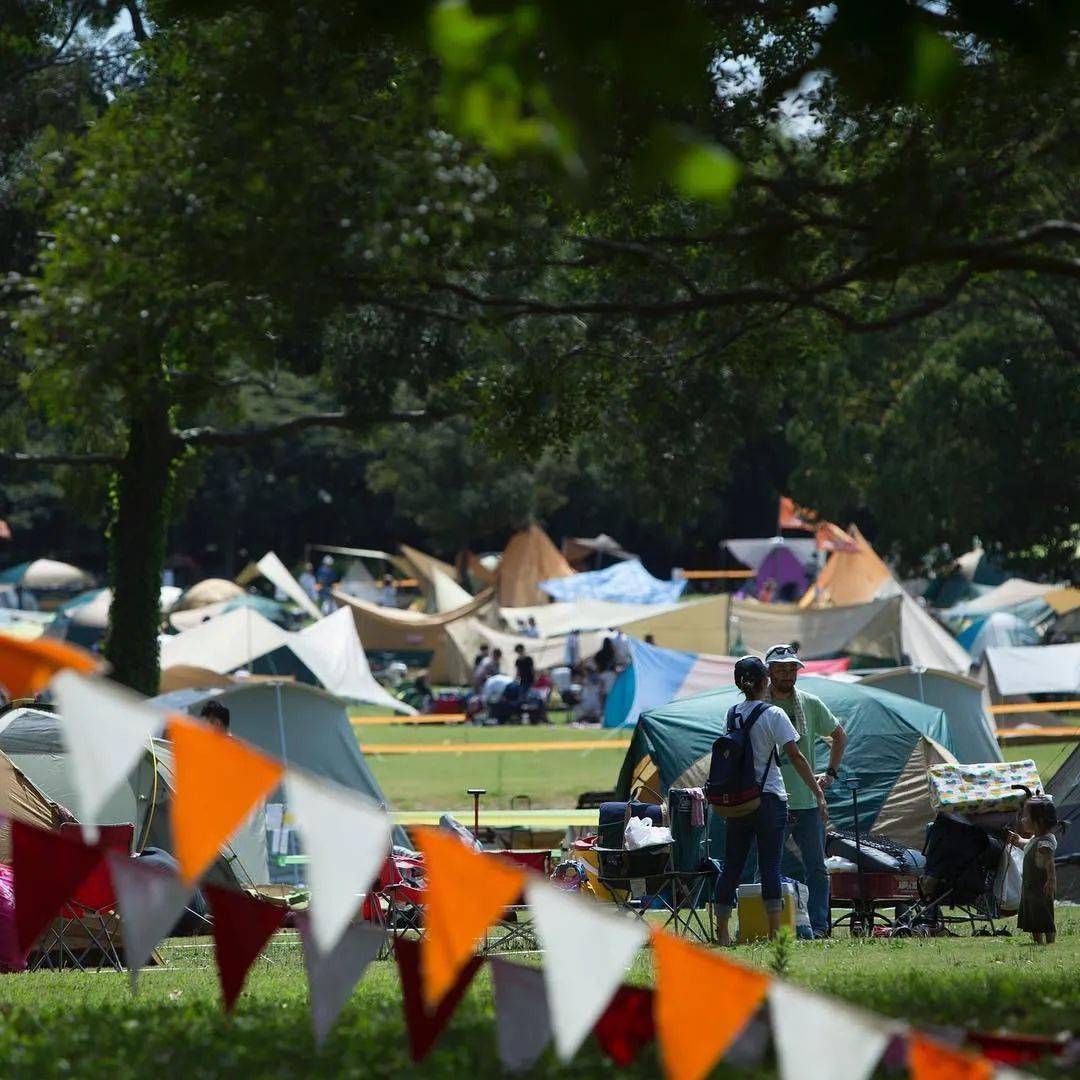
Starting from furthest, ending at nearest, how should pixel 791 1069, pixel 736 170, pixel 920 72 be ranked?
pixel 791 1069 → pixel 920 72 → pixel 736 170

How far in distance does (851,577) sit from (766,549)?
61.3 feet

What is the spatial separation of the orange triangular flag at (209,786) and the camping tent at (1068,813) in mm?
9255

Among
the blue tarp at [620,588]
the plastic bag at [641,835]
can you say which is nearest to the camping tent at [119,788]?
the plastic bag at [641,835]

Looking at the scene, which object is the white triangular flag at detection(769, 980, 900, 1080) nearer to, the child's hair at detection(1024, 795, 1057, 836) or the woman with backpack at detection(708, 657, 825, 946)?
the woman with backpack at detection(708, 657, 825, 946)

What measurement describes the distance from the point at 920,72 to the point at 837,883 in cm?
849

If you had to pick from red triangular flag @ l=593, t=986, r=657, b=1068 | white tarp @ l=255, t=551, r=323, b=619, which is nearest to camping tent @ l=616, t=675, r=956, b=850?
red triangular flag @ l=593, t=986, r=657, b=1068

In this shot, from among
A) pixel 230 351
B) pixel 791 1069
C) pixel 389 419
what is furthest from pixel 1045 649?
pixel 791 1069

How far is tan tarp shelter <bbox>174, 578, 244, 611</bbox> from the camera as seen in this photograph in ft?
165

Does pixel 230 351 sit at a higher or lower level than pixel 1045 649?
higher

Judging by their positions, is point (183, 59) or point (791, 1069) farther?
point (183, 59)

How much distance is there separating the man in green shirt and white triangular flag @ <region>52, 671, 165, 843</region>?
238 inches

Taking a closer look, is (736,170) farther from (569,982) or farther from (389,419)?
(389,419)

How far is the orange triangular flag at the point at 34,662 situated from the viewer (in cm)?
542

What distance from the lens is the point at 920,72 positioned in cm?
423
